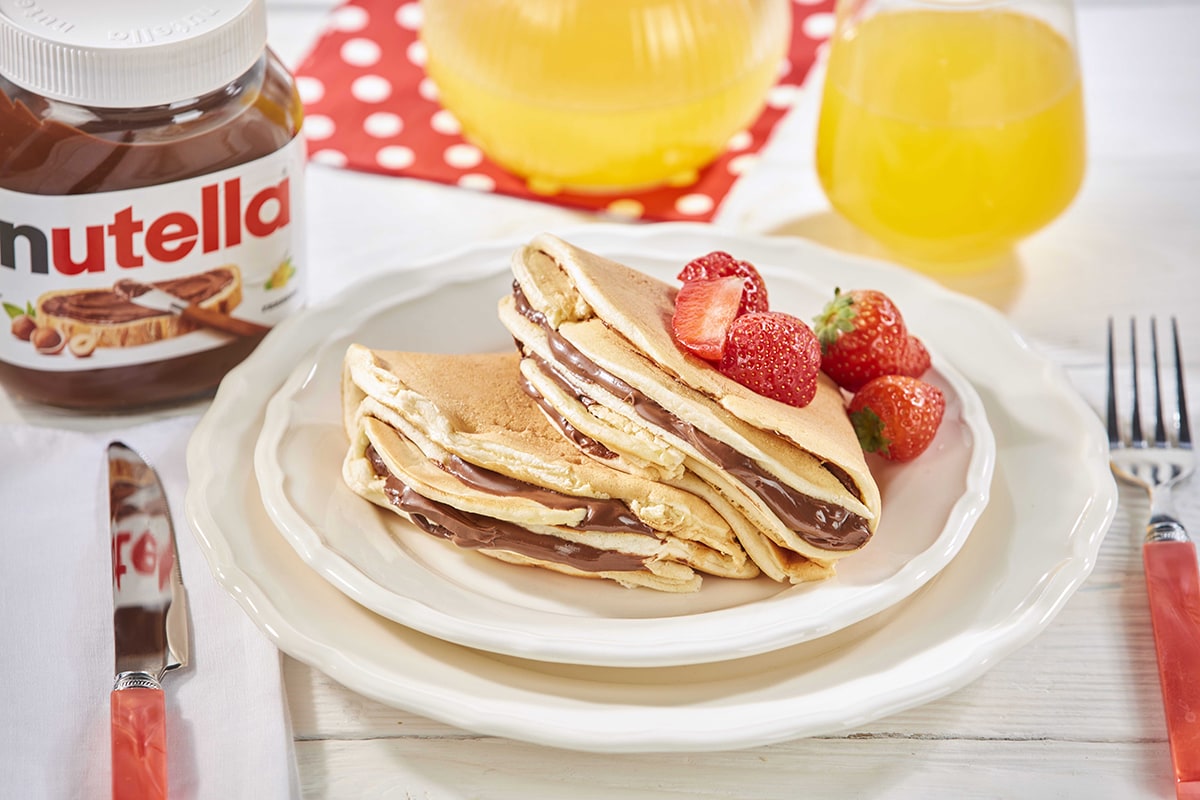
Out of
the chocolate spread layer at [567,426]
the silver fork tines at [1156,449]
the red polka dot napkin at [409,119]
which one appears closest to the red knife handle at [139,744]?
the chocolate spread layer at [567,426]

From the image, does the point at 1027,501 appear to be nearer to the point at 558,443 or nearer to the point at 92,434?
the point at 558,443

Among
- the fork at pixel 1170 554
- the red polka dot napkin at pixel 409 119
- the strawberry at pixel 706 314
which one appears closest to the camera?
the fork at pixel 1170 554

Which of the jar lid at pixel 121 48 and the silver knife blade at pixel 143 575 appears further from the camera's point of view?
the jar lid at pixel 121 48

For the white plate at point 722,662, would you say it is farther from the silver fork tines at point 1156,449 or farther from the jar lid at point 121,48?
the jar lid at point 121,48

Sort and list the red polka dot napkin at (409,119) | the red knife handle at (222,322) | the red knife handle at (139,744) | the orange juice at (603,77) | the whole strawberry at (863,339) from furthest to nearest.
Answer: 1. the red polka dot napkin at (409,119)
2. the orange juice at (603,77)
3. the red knife handle at (222,322)
4. the whole strawberry at (863,339)
5. the red knife handle at (139,744)

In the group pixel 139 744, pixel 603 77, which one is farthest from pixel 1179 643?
pixel 603 77

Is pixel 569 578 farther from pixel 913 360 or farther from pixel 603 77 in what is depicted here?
pixel 603 77

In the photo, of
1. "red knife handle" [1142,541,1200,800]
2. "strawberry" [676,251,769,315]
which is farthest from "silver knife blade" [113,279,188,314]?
"red knife handle" [1142,541,1200,800]
